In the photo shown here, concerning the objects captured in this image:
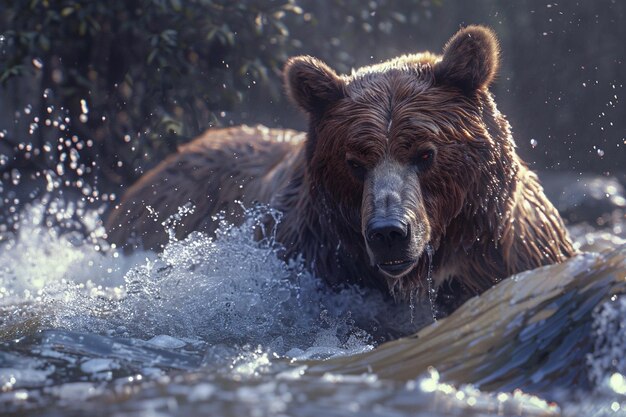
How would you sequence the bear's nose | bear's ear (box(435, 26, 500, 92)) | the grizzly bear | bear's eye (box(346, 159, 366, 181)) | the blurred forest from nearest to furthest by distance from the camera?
1. the bear's nose
2. the grizzly bear
3. bear's eye (box(346, 159, 366, 181))
4. bear's ear (box(435, 26, 500, 92))
5. the blurred forest

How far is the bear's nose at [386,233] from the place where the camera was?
4.41 meters

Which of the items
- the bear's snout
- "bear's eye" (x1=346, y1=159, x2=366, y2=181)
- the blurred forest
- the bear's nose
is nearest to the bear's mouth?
the bear's snout

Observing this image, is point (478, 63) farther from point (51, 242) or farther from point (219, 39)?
point (51, 242)

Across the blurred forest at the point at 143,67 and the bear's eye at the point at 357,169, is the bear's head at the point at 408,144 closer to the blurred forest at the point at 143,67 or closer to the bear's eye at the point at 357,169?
the bear's eye at the point at 357,169

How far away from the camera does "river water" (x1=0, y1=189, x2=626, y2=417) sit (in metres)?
2.95

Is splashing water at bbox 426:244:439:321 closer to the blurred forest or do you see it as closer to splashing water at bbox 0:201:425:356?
splashing water at bbox 0:201:425:356

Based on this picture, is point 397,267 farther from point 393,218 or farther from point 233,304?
point 233,304

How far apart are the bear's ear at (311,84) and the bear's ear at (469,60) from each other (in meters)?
0.52

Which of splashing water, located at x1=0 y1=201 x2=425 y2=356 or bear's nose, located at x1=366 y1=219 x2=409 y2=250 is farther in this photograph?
splashing water, located at x1=0 y1=201 x2=425 y2=356

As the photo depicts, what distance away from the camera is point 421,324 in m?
5.18

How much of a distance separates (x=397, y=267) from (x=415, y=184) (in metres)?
0.40

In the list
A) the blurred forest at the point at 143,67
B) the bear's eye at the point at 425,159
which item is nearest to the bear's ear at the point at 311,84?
the bear's eye at the point at 425,159

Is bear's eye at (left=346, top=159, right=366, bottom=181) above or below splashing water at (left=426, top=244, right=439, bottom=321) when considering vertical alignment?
above

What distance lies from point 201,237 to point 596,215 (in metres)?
5.59
